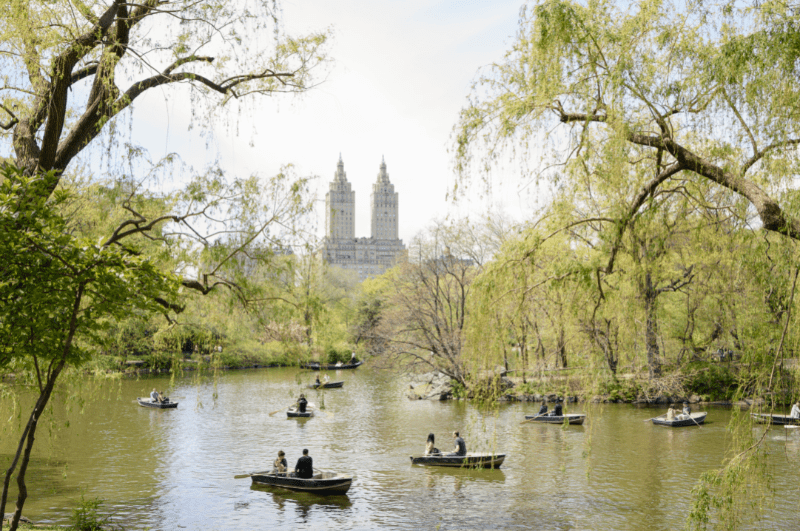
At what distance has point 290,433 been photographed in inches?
881

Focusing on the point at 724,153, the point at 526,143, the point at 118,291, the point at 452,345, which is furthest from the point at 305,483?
the point at 452,345

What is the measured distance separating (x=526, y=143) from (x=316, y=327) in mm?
4365

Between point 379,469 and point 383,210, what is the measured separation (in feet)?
446

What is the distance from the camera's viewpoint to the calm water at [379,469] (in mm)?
12820

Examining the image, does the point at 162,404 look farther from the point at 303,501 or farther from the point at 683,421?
the point at 683,421

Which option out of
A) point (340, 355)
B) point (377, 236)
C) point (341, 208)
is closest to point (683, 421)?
point (340, 355)

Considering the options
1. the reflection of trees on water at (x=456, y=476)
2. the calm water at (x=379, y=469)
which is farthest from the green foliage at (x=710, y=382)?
the reflection of trees on water at (x=456, y=476)

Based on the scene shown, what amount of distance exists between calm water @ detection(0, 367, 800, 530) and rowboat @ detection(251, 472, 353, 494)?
227 millimetres

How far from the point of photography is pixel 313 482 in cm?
1479

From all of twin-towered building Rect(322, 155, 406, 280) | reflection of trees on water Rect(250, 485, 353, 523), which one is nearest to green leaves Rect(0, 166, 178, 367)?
reflection of trees on water Rect(250, 485, 353, 523)

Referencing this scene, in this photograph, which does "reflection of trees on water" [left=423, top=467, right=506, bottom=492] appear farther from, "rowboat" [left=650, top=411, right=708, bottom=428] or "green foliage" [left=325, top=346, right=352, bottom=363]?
"green foliage" [left=325, top=346, right=352, bottom=363]

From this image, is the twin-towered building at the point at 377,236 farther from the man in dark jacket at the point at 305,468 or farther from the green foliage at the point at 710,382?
the man in dark jacket at the point at 305,468

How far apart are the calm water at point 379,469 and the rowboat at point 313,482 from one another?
0.23m

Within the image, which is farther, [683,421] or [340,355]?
[340,355]
